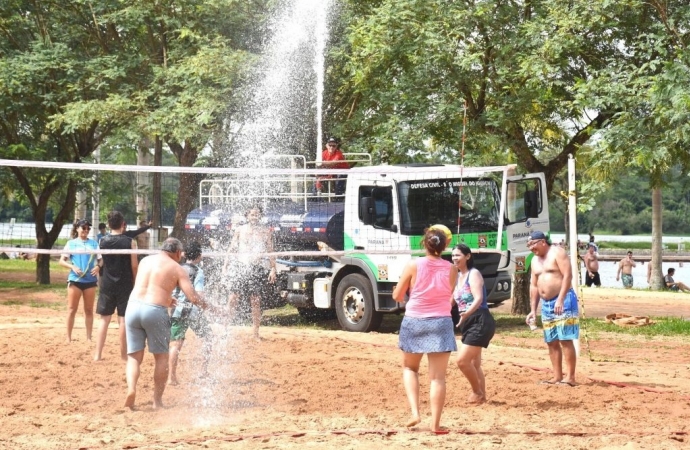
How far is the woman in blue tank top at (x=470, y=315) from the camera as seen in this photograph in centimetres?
934

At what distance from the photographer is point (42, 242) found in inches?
1064

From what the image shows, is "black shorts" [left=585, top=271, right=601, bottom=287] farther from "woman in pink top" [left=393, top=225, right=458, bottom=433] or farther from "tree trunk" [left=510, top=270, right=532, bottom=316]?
"woman in pink top" [left=393, top=225, right=458, bottom=433]

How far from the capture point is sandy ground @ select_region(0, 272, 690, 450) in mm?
8039

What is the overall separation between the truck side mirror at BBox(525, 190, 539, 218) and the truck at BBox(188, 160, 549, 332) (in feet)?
0.05

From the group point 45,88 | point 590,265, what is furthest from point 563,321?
point 590,265

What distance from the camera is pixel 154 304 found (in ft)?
29.1

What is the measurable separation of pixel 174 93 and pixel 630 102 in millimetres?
10558

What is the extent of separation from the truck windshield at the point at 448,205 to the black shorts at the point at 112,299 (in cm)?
530

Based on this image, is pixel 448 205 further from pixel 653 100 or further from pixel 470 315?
pixel 470 315

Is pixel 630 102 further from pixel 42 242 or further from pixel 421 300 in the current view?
pixel 42 242

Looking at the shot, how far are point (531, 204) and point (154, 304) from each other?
8.48 metres

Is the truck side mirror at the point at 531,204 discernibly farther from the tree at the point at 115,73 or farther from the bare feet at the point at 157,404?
the bare feet at the point at 157,404

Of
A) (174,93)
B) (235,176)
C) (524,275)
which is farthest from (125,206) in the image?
(524,275)

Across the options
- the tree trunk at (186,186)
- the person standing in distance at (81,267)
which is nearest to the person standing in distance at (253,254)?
the person standing in distance at (81,267)
